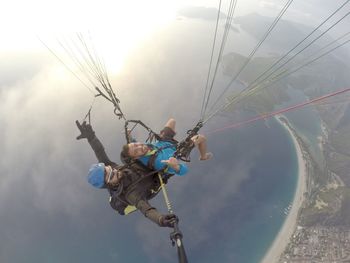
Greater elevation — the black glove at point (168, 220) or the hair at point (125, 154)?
the hair at point (125, 154)

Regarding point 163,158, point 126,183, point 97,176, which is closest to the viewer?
point 97,176

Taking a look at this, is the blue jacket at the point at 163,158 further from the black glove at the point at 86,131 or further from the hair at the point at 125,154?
the black glove at the point at 86,131

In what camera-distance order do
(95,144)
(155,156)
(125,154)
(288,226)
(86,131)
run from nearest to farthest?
(125,154) → (155,156) → (95,144) → (86,131) → (288,226)

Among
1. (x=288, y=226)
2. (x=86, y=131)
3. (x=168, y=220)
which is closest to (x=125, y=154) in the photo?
(x=86, y=131)

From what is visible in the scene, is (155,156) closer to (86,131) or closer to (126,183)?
(126,183)

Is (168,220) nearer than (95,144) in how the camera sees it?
Yes

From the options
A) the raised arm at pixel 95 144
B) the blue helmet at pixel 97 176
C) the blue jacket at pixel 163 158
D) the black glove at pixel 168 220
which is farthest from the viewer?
the raised arm at pixel 95 144

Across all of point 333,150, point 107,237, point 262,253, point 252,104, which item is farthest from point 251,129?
point 107,237

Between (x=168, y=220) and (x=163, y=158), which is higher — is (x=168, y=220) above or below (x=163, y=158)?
below

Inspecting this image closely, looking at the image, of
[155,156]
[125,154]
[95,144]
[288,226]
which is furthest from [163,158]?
[288,226]

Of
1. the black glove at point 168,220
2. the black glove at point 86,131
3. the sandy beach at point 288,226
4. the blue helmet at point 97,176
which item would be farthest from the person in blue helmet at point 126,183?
the sandy beach at point 288,226

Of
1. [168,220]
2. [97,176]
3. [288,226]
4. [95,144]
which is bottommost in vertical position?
[168,220]
